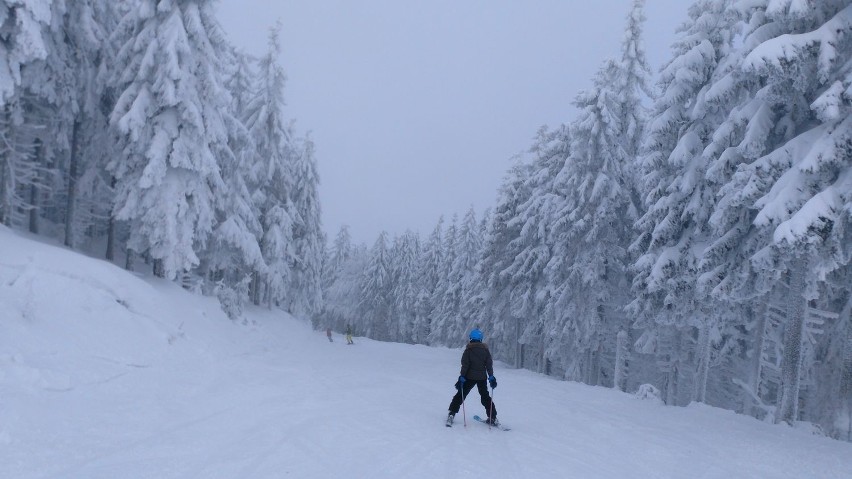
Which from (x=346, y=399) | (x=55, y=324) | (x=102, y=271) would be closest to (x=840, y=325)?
(x=346, y=399)

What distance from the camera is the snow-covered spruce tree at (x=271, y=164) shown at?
30.5m

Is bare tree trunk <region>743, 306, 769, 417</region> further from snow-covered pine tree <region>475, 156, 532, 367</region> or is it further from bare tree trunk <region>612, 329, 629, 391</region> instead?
snow-covered pine tree <region>475, 156, 532, 367</region>

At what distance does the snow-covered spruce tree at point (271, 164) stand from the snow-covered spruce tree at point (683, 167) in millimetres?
20744

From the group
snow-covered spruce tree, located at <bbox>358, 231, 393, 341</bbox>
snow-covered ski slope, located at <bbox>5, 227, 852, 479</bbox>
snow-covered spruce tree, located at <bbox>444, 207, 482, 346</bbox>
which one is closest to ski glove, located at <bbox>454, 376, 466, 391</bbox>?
snow-covered ski slope, located at <bbox>5, 227, 852, 479</bbox>

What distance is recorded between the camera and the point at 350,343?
39.0 meters

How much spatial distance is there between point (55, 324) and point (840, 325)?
21.3 m

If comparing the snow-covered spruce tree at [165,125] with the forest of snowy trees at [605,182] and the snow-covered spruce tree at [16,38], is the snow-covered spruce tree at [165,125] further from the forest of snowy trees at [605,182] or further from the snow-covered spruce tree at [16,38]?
the snow-covered spruce tree at [16,38]

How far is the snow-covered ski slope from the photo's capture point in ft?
21.5

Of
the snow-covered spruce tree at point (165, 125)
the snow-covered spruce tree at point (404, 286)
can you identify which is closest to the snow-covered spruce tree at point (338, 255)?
the snow-covered spruce tree at point (404, 286)

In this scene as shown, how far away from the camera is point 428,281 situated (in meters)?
66.3

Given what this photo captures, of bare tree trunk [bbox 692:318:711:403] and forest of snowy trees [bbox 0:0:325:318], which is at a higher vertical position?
forest of snowy trees [bbox 0:0:325:318]

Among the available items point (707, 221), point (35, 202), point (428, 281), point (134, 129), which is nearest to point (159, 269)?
point (134, 129)

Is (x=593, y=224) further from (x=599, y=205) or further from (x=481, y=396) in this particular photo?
(x=481, y=396)

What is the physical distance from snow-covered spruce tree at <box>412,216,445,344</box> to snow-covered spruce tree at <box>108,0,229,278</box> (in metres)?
45.5
